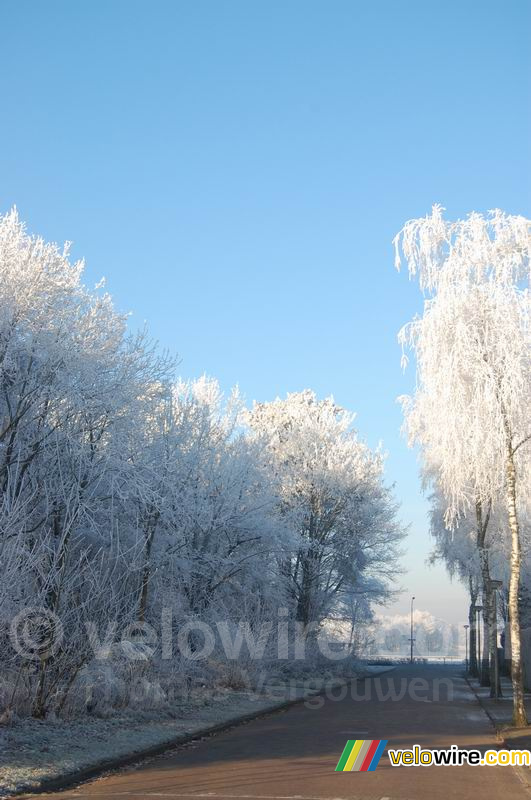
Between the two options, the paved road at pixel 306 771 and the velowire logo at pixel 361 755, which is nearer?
the paved road at pixel 306 771

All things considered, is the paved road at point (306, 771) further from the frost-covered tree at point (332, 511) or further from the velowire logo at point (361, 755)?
the frost-covered tree at point (332, 511)

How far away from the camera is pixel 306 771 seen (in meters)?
11.6

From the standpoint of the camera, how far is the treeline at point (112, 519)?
14781 mm

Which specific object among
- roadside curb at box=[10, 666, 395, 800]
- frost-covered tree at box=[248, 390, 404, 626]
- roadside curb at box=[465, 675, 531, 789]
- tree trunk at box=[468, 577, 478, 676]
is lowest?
roadside curb at box=[10, 666, 395, 800]

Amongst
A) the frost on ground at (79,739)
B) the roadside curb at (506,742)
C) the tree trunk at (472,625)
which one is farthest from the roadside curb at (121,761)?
the tree trunk at (472,625)

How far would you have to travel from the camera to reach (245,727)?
1708 centimetres

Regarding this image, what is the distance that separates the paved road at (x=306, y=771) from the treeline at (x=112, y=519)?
2.93 metres

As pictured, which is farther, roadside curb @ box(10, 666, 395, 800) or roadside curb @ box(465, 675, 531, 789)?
roadside curb @ box(465, 675, 531, 789)

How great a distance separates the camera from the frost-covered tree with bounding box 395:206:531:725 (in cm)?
1798

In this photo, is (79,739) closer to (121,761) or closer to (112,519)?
(121,761)

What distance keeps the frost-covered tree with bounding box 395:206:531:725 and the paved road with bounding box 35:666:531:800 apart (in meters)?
3.09

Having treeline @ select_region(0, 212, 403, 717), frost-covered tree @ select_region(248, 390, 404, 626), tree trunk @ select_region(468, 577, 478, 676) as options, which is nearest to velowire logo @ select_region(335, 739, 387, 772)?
treeline @ select_region(0, 212, 403, 717)

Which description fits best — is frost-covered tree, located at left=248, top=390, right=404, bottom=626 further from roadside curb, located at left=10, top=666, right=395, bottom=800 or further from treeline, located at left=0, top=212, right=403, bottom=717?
roadside curb, located at left=10, top=666, right=395, bottom=800

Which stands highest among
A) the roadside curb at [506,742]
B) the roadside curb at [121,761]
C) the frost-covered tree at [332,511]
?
the frost-covered tree at [332,511]
